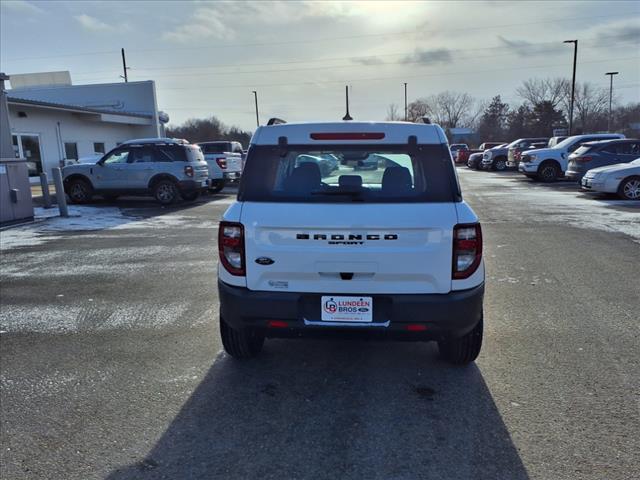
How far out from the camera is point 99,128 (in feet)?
90.8

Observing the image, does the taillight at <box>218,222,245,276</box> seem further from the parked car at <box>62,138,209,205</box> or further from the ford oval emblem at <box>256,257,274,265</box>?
the parked car at <box>62,138,209,205</box>

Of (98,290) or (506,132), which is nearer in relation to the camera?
(98,290)

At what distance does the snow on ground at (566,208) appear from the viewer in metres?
10.6

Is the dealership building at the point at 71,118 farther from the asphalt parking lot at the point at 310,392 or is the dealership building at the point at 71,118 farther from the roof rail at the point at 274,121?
the roof rail at the point at 274,121

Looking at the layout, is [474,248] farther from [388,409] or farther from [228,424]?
[228,424]

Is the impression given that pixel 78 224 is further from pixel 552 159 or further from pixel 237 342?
pixel 552 159

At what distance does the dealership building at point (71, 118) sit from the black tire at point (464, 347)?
20.5m

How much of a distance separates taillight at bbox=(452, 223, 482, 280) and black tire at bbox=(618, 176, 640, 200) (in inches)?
510

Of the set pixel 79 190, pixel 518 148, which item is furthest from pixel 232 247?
pixel 518 148

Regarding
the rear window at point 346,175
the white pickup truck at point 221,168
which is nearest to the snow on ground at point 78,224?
the white pickup truck at point 221,168

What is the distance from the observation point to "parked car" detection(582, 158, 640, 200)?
45.7 feet

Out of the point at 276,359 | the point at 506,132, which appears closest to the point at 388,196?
the point at 276,359

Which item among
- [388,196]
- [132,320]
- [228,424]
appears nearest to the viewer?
[228,424]

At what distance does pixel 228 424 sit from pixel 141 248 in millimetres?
6487
